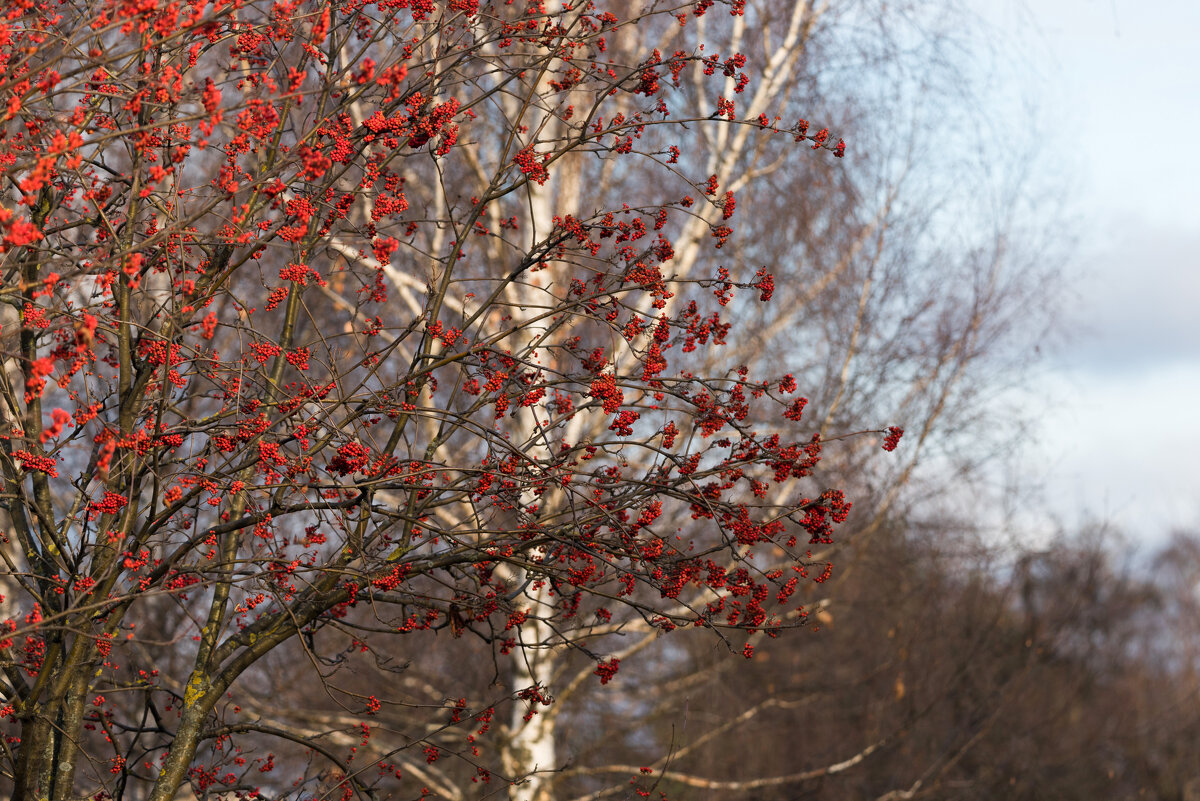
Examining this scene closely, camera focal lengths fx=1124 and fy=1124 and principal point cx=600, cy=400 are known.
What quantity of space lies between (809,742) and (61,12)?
11596 millimetres

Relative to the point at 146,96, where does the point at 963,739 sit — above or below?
below

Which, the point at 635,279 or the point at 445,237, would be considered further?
the point at 445,237

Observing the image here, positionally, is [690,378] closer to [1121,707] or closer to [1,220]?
[1,220]

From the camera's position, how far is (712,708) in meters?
10.2

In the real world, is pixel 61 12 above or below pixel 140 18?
above

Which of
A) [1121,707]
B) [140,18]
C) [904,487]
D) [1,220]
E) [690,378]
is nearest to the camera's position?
[1,220]

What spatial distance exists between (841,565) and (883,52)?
403cm

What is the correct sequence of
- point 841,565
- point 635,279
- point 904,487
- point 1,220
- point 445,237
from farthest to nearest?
1. point 841,565
2. point 904,487
3. point 445,237
4. point 635,279
5. point 1,220

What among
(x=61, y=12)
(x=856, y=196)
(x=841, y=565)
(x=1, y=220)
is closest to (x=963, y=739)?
(x=841, y=565)

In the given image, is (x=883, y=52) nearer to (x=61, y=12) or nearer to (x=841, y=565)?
(x=841, y=565)

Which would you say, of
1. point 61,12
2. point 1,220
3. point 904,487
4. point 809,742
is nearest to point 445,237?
point 61,12

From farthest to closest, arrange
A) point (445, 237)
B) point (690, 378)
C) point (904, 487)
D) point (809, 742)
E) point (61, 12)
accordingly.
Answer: point (809, 742) < point (904, 487) < point (445, 237) < point (61, 12) < point (690, 378)

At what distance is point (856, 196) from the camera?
8492mm

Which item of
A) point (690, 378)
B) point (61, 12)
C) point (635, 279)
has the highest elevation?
point (61, 12)
